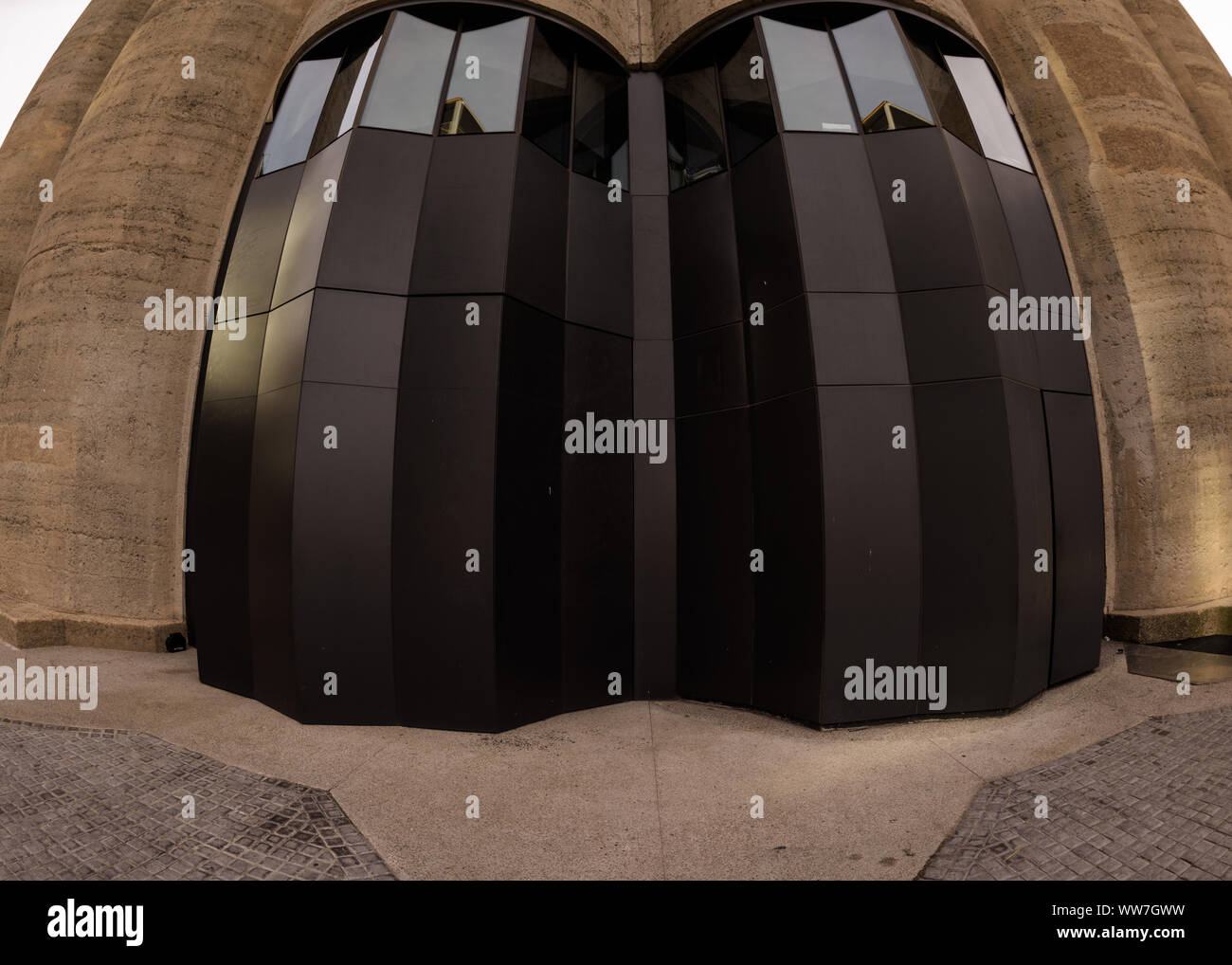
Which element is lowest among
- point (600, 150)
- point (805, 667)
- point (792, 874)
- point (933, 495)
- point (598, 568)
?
point (792, 874)

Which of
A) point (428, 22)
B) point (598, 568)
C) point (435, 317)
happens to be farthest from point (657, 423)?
point (428, 22)

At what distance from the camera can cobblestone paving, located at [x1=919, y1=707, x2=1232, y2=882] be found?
437cm

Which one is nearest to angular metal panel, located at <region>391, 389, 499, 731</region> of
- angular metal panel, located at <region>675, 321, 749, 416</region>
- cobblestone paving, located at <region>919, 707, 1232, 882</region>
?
angular metal panel, located at <region>675, 321, 749, 416</region>

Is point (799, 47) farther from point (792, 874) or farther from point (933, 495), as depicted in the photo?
point (792, 874)

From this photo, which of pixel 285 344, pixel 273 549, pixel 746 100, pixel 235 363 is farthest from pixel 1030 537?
pixel 235 363

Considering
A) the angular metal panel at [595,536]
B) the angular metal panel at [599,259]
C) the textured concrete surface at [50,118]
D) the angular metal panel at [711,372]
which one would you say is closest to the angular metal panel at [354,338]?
the angular metal panel at [595,536]

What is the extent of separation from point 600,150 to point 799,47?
3.12 metres

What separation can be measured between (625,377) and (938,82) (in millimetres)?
6236

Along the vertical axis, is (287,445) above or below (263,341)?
below

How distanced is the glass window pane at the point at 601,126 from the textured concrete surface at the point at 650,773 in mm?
7904

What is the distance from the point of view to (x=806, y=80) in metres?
8.34

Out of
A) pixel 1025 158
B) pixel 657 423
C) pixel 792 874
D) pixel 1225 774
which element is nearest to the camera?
pixel 792 874

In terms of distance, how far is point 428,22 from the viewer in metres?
8.41

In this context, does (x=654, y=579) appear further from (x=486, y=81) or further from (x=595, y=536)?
(x=486, y=81)
